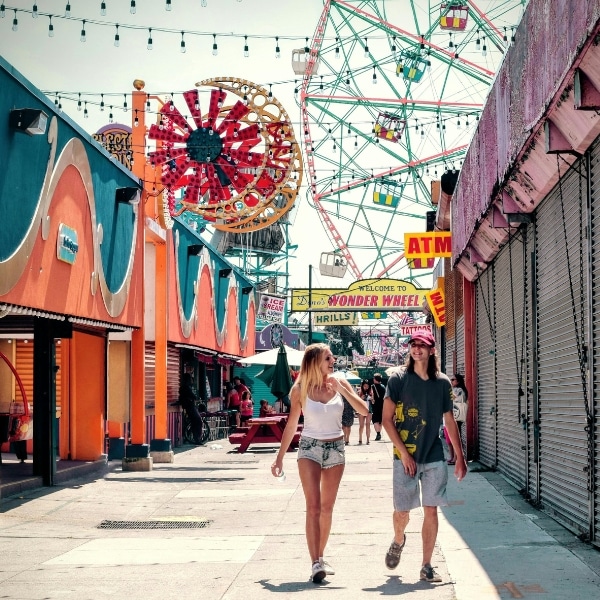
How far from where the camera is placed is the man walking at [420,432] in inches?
310

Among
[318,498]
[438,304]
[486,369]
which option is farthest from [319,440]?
[438,304]

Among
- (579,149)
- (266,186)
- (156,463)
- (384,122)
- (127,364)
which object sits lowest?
(156,463)

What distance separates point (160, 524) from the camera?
11.6m

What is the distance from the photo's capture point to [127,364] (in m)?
20.0

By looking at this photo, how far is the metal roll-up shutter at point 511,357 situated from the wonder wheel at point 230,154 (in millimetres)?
9367

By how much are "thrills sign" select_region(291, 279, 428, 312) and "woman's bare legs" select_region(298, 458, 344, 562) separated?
4267 centimetres

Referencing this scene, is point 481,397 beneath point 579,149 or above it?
beneath

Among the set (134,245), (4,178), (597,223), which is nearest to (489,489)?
(597,223)

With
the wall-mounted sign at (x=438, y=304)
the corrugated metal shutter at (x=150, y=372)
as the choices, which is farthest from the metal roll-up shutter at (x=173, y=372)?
the wall-mounted sign at (x=438, y=304)

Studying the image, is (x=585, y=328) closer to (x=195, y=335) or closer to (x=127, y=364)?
(x=127, y=364)

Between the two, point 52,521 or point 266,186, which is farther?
point 266,186

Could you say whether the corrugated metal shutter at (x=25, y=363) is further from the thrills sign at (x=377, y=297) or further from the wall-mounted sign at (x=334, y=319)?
the wall-mounted sign at (x=334, y=319)

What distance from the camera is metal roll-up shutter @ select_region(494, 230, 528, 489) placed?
13.0 metres

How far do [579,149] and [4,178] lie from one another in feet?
20.7
